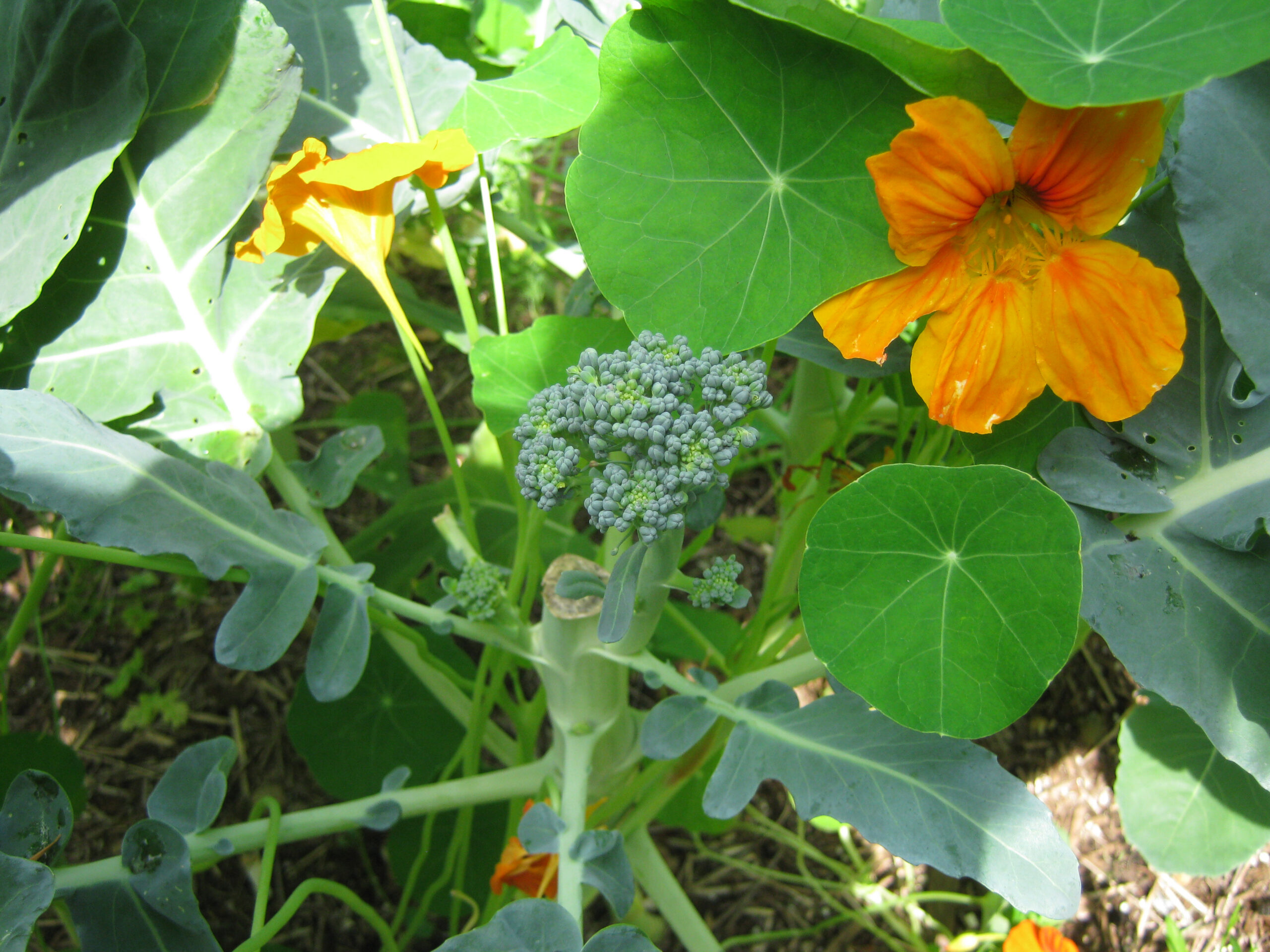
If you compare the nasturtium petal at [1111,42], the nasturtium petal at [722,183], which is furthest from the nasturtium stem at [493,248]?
the nasturtium petal at [1111,42]

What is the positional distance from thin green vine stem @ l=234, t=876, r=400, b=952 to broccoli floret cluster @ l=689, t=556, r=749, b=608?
46cm

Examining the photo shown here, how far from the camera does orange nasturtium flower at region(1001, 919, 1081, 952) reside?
0.91 m

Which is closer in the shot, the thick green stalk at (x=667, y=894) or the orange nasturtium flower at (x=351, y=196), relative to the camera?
the orange nasturtium flower at (x=351, y=196)

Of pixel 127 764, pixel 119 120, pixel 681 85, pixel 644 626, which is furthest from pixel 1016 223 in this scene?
pixel 127 764

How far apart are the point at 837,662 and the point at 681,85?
53 centimetres

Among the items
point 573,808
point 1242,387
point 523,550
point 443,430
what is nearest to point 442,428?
point 443,430

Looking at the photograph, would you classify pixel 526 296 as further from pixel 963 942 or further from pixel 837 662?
pixel 963 942

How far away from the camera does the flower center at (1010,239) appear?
2.37 feet

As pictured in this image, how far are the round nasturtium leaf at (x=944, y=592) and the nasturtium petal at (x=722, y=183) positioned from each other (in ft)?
0.62

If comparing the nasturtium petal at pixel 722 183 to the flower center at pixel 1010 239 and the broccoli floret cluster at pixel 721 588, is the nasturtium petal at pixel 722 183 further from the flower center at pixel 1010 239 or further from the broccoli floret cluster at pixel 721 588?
the broccoli floret cluster at pixel 721 588

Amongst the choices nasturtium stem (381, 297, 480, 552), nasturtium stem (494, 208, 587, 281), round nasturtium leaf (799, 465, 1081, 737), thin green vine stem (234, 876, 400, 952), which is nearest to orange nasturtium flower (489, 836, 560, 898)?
thin green vine stem (234, 876, 400, 952)

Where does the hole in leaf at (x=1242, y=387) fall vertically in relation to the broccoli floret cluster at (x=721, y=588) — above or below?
above

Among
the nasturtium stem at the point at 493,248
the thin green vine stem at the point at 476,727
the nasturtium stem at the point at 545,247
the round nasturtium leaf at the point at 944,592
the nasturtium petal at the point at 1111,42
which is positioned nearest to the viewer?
the nasturtium petal at the point at 1111,42

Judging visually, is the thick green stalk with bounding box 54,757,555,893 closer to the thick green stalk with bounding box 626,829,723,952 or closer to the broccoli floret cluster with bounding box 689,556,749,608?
the thick green stalk with bounding box 626,829,723,952
